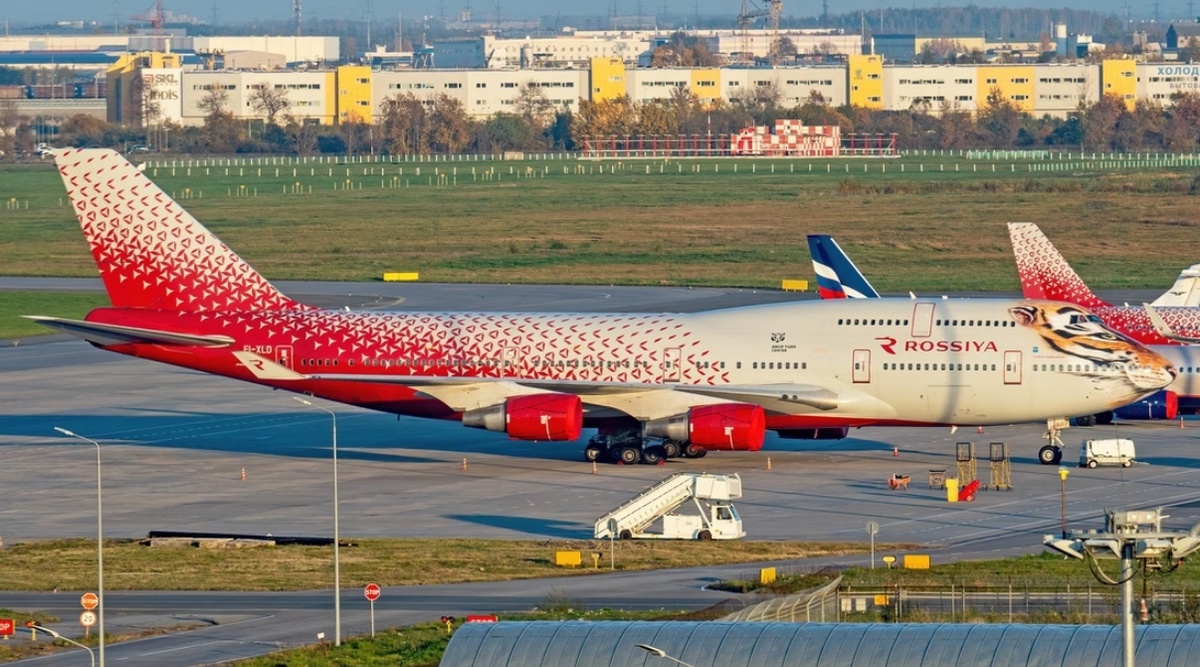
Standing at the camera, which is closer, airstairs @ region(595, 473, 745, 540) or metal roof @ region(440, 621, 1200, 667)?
metal roof @ region(440, 621, 1200, 667)

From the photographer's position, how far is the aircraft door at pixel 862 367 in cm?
7719

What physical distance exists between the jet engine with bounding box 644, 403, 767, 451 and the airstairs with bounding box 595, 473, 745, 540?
801cm

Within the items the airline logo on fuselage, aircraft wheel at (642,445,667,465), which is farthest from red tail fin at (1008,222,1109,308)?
aircraft wheel at (642,445,667,465)

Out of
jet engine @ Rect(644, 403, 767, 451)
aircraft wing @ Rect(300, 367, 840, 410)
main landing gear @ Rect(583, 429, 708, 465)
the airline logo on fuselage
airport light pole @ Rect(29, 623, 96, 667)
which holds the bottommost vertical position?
airport light pole @ Rect(29, 623, 96, 667)

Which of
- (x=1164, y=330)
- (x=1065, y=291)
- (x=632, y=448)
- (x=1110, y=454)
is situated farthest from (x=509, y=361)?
(x=1164, y=330)

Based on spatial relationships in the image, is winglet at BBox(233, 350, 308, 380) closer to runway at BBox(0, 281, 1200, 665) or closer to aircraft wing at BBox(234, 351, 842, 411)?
aircraft wing at BBox(234, 351, 842, 411)

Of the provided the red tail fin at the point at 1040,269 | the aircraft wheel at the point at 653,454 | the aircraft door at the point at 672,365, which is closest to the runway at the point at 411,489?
the aircraft wheel at the point at 653,454

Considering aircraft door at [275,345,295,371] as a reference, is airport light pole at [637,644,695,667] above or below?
below

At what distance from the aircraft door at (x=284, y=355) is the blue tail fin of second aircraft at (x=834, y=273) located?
26.1m

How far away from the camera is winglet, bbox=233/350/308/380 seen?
3150 inches

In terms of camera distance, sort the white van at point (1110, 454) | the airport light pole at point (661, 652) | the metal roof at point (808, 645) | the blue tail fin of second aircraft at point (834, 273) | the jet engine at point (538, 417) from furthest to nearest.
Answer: the blue tail fin of second aircraft at point (834, 273), the white van at point (1110, 454), the jet engine at point (538, 417), the airport light pole at point (661, 652), the metal roof at point (808, 645)

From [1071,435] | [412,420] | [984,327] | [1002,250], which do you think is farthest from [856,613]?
[1002,250]

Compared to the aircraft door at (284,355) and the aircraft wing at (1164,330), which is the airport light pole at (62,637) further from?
the aircraft wing at (1164,330)

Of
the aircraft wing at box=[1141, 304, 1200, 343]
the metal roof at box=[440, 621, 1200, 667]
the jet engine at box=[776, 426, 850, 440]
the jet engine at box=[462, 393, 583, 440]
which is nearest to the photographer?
the metal roof at box=[440, 621, 1200, 667]
